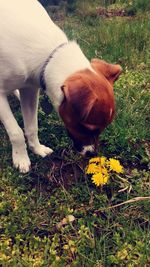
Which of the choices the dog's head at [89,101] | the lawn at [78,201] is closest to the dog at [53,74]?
the dog's head at [89,101]

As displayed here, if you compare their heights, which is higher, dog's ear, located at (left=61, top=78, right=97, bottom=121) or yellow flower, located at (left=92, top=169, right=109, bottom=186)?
dog's ear, located at (left=61, top=78, right=97, bottom=121)

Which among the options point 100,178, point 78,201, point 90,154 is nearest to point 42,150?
point 90,154

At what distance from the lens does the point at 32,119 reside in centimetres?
424

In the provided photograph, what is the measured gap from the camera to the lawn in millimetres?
3135

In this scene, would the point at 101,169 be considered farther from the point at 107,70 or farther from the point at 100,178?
the point at 107,70

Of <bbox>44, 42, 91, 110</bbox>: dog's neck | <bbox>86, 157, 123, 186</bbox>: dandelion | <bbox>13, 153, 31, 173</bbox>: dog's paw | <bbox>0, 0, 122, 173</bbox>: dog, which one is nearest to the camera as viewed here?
<bbox>0, 0, 122, 173</bbox>: dog

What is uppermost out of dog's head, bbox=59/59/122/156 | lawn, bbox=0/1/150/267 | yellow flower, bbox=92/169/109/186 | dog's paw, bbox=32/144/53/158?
dog's head, bbox=59/59/122/156

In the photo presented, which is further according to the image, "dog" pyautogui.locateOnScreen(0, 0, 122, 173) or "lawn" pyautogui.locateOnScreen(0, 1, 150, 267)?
"dog" pyautogui.locateOnScreen(0, 0, 122, 173)

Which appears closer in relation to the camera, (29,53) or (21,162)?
(29,53)

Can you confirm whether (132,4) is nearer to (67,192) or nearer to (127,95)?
(127,95)

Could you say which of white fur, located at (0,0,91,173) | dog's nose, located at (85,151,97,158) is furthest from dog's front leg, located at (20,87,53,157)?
dog's nose, located at (85,151,97,158)

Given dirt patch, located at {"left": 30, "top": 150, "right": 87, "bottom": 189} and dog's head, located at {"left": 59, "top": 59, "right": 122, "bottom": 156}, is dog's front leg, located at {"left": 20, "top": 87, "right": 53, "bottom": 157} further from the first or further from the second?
dog's head, located at {"left": 59, "top": 59, "right": 122, "bottom": 156}

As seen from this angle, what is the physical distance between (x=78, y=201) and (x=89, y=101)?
93 cm

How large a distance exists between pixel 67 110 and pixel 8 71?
24.6 inches
